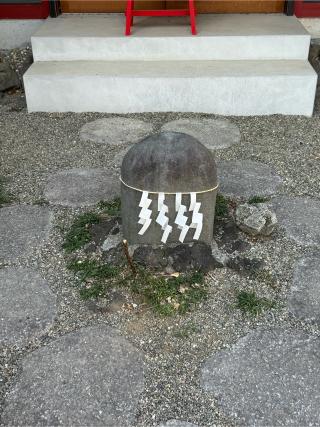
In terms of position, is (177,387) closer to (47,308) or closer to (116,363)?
(116,363)

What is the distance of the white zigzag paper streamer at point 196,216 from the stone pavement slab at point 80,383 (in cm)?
77

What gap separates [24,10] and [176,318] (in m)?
5.01

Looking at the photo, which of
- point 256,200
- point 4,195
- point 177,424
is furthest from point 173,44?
point 177,424

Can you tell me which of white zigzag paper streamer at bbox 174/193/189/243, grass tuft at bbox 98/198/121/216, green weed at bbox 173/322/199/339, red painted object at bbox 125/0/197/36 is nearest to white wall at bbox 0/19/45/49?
red painted object at bbox 125/0/197/36

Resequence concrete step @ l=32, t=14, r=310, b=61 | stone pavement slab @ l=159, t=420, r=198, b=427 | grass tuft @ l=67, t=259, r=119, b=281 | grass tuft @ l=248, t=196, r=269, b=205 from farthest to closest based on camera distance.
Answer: concrete step @ l=32, t=14, r=310, b=61
grass tuft @ l=248, t=196, r=269, b=205
grass tuft @ l=67, t=259, r=119, b=281
stone pavement slab @ l=159, t=420, r=198, b=427

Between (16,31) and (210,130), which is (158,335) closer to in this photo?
(210,130)

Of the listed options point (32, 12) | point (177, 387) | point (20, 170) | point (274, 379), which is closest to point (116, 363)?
point (177, 387)

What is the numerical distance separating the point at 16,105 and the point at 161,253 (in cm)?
336

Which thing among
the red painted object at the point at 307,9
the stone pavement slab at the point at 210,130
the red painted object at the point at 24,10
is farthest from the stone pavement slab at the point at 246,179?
the red painted object at the point at 24,10

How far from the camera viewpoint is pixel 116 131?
462cm

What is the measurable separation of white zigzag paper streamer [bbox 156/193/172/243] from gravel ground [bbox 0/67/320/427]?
358 mm

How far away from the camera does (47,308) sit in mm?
2586

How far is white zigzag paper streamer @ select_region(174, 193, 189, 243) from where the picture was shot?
267 cm

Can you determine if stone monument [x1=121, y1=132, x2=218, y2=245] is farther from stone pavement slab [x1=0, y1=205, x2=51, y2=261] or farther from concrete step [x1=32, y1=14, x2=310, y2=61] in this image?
concrete step [x1=32, y1=14, x2=310, y2=61]
